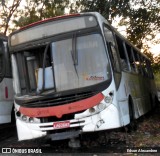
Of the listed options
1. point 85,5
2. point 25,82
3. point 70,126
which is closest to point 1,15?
point 85,5

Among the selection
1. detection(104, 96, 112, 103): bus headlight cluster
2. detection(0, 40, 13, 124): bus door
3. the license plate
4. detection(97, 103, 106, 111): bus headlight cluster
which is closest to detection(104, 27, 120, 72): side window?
detection(104, 96, 112, 103): bus headlight cluster

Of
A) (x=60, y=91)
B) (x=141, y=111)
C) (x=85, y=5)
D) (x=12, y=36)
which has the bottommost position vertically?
(x=141, y=111)

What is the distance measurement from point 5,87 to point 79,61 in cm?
365

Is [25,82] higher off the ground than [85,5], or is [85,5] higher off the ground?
[85,5]

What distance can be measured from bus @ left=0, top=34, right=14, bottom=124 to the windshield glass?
3102mm

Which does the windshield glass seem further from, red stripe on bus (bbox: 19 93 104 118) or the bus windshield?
red stripe on bus (bbox: 19 93 104 118)

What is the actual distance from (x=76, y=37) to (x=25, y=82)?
5.70 ft

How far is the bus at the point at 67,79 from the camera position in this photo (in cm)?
873

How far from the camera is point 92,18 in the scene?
9266mm

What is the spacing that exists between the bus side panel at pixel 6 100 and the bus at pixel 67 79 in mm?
1972

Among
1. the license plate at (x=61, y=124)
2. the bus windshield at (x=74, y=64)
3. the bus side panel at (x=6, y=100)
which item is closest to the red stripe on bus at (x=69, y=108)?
the license plate at (x=61, y=124)

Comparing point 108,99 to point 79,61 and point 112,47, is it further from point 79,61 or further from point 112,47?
point 112,47

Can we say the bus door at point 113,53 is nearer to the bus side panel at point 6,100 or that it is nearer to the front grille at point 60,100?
the front grille at point 60,100

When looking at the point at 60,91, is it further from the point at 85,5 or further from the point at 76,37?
the point at 85,5
